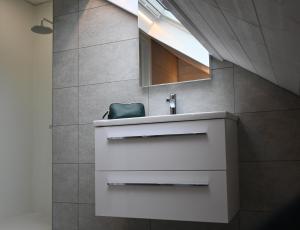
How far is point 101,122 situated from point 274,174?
43.0 inches

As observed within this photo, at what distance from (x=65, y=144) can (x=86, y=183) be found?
363 millimetres

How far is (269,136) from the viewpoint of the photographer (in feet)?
6.43

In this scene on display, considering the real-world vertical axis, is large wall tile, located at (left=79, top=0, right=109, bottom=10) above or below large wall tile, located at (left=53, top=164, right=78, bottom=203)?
above

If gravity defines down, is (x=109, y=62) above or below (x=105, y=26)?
below

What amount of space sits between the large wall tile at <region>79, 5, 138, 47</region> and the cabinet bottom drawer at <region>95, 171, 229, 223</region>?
3.56ft

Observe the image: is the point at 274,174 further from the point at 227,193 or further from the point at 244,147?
the point at 227,193

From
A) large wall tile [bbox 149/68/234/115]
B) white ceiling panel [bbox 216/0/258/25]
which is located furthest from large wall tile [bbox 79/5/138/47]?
white ceiling panel [bbox 216/0/258/25]

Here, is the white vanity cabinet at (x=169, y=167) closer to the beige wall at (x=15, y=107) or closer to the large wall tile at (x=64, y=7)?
the large wall tile at (x=64, y=7)

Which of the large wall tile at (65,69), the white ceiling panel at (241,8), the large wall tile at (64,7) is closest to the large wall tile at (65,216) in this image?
the large wall tile at (65,69)

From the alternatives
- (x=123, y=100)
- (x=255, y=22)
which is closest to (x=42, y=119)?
(x=123, y=100)

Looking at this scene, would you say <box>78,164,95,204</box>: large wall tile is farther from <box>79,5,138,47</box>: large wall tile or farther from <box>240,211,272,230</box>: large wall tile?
<box>240,211,272,230</box>: large wall tile

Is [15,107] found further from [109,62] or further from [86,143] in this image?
[109,62]

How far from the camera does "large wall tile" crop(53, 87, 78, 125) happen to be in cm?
258

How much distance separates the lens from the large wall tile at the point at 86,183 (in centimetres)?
245
